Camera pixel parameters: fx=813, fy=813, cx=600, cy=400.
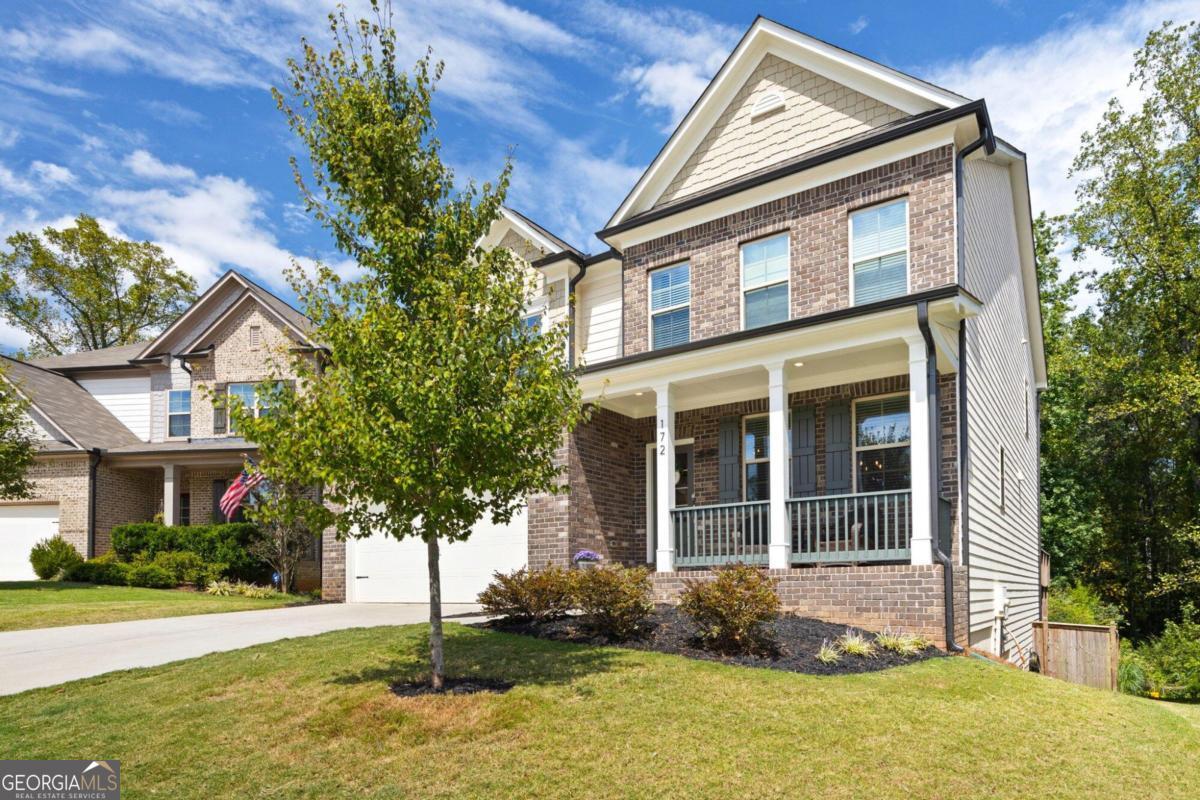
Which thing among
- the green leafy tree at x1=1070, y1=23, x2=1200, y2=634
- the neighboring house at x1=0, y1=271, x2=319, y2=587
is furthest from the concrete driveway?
the green leafy tree at x1=1070, y1=23, x2=1200, y2=634

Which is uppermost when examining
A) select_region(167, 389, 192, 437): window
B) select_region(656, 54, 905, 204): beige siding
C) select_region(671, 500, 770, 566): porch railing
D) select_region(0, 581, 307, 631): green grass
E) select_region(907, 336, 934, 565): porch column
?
select_region(656, 54, 905, 204): beige siding

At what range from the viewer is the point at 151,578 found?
19.2 metres

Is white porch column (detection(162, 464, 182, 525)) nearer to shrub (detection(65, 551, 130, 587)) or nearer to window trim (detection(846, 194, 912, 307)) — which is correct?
shrub (detection(65, 551, 130, 587))

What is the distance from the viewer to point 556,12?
39.9 feet

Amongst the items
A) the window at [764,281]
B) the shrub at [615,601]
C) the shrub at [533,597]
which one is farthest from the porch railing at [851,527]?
the shrub at [533,597]

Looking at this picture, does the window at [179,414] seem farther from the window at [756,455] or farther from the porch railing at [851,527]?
the porch railing at [851,527]

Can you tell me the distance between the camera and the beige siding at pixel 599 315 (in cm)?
1527

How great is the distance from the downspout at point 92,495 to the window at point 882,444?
2029 cm

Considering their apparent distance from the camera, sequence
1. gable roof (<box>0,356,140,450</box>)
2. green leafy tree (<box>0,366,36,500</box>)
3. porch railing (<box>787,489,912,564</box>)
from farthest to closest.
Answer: gable roof (<box>0,356,140,450</box>) → green leafy tree (<box>0,366,36,500</box>) → porch railing (<box>787,489,912,564</box>)

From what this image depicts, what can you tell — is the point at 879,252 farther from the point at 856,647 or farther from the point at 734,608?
the point at 734,608

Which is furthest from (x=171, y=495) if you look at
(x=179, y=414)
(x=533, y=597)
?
(x=533, y=597)

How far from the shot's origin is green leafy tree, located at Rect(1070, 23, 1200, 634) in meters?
22.6

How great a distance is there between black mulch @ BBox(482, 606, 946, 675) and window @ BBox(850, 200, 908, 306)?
481 cm

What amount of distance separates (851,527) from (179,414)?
67.3ft
